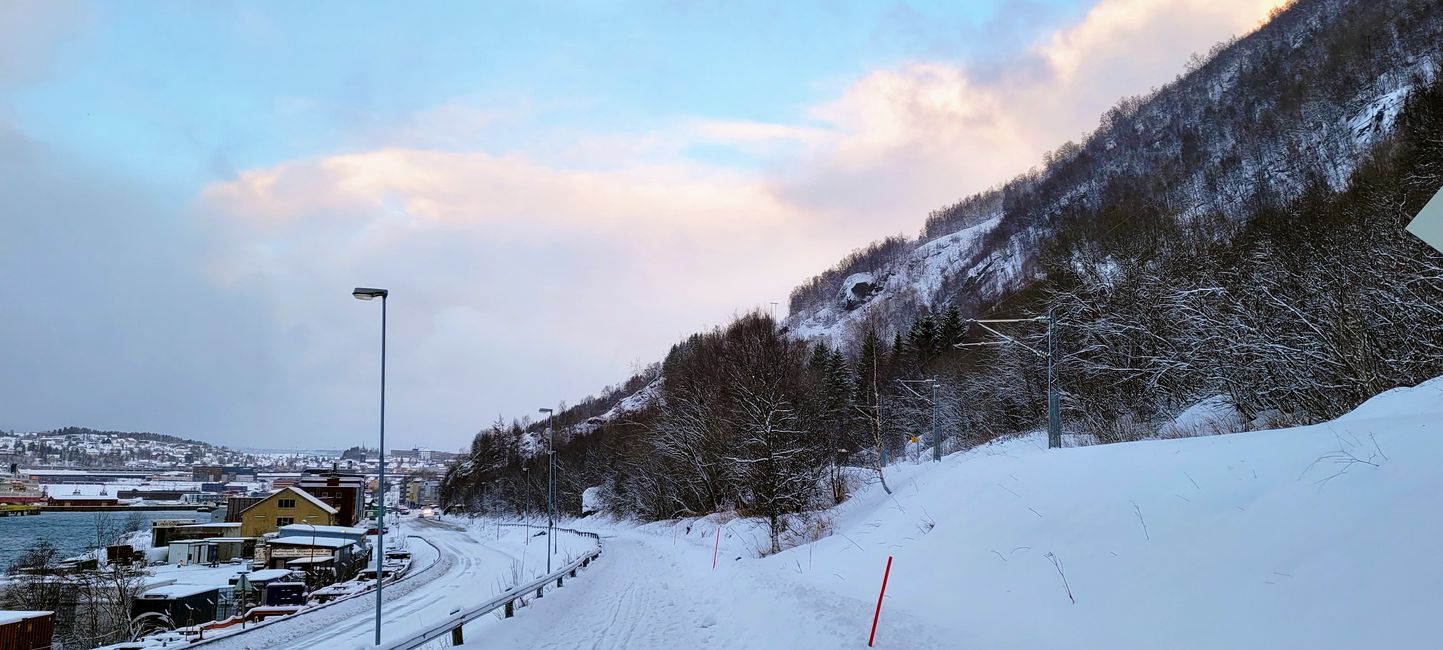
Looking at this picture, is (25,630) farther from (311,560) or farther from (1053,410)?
(1053,410)

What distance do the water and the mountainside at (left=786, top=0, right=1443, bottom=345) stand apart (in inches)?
3732

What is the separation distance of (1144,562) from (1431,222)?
19.5ft

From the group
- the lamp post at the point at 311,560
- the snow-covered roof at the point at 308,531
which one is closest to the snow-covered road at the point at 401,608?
the lamp post at the point at 311,560

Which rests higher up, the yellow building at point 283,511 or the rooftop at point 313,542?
the yellow building at point 283,511

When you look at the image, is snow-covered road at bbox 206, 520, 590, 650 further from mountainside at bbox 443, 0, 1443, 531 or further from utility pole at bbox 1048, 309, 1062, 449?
utility pole at bbox 1048, 309, 1062, 449

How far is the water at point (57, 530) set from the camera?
86.8 meters

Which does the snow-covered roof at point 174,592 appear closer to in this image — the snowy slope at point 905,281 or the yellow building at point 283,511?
the yellow building at point 283,511

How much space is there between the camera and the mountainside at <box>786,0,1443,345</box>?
253 feet

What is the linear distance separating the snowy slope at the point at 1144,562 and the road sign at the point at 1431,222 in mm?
3423

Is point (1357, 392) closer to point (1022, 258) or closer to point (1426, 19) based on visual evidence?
point (1426, 19)

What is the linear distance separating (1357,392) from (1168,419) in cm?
798

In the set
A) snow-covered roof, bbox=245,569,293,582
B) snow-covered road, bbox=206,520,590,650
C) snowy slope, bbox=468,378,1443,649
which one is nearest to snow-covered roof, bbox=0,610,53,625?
snow-covered road, bbox=206,520,590,650

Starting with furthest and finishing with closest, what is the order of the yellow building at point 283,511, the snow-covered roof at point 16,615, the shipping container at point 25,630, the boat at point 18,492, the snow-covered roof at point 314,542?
the boat at point 18,492
the yellow building at point 283,511
the snow-covered roof at point 314,542
the snow-covered roof at point 16,615
the shipping container at point 25,630

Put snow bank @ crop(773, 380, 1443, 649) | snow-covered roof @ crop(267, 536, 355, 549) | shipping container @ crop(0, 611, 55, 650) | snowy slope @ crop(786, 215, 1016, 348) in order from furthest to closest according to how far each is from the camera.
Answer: snowy slope @ crop(786, 215, 1016, 348)
snow-covered roof @ crop(267, 536, 355, 549)
shipping container @ crop(0, 611, 55, 650)
snow bank @ crop(773, 380, 1443, 649)
